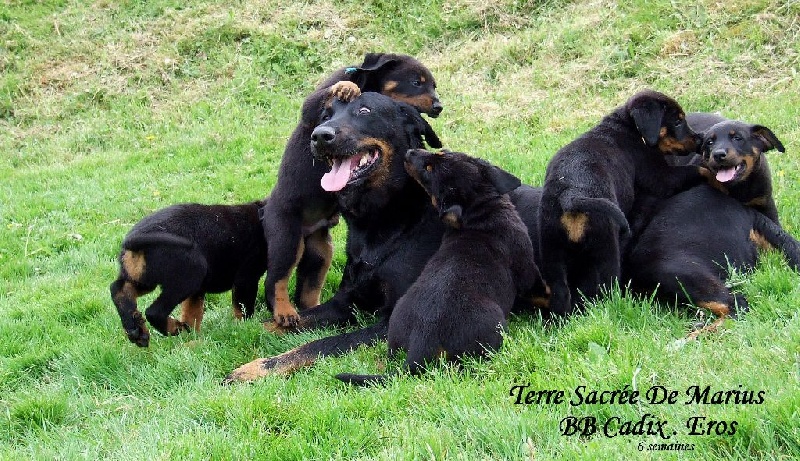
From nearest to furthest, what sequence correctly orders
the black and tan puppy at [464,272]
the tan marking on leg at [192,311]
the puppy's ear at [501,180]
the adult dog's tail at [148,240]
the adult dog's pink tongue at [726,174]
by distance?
1. the black and tan puppy at [464,272]
2. the puppy's ear at [501,180]
3. the adult dog's pink tongue at [726,174]
4. the adult dog's tail at [148,240]
5. the tan marking on leg at [192,311]

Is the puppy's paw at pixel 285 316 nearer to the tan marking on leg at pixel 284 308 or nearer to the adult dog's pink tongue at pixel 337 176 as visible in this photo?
the tan marking on leg at pixel 284 308

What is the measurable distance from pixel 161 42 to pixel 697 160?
541 inches

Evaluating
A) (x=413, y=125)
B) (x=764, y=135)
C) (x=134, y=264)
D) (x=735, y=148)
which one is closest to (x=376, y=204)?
(x=413, y=125)

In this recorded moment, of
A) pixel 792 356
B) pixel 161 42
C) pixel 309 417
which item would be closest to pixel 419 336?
pixel 309 417

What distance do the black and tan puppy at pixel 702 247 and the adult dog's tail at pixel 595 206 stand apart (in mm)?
393

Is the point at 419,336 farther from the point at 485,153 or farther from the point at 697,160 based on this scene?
the point at 485,153

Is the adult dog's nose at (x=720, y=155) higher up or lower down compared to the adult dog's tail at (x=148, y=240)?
higher up

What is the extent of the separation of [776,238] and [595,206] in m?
1.59

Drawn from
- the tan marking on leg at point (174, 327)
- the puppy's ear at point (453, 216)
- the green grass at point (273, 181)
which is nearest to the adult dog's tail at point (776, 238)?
the green grass at point (273, 181)

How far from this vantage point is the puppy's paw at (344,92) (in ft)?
21.5

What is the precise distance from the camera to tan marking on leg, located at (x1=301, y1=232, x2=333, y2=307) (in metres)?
7.30

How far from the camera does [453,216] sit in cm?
570

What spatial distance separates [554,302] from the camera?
588cm

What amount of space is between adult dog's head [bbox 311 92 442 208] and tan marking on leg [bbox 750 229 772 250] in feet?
8.51
